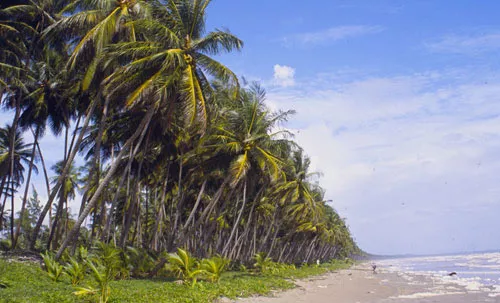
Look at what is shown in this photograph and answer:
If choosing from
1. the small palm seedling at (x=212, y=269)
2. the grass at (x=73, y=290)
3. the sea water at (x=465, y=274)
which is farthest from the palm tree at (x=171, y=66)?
the sea water at (x=465, y=274)

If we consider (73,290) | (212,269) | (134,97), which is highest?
(134,97)

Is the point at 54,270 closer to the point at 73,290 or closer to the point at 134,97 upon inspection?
the point at 73,290

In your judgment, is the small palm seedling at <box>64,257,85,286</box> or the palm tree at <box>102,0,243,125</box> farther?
the palm tree at <box>102,0,243,125</box>

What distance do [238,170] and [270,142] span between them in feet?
12.4

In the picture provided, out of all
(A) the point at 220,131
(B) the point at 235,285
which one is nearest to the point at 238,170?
(A) the point at 220,131

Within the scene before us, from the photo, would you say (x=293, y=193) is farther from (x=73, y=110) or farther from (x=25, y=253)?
(x=25, y=253)

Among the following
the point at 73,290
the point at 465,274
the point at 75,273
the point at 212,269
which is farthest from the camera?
the point at 465,274

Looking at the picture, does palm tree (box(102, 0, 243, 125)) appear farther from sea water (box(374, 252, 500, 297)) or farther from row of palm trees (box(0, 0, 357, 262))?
sea water (box(374, 252, 500, 297))

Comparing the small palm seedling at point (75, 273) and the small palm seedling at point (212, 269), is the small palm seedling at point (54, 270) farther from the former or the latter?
the small palm seedling at point (212, 269)

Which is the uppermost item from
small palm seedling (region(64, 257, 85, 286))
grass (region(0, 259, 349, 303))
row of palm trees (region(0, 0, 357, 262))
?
row of palm trees (region(0, 0, 357, 262))

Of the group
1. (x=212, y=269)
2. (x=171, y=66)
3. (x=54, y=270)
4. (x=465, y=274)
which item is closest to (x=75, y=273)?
(x=54, y=270)

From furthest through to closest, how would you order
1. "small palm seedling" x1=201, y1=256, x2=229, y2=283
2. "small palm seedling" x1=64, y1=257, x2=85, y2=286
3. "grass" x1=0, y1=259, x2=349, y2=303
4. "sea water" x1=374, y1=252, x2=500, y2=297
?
"sea water" x1=374, y1=252, x2=500, y2=297 → "small palm seedling" x1=201, y1=256, x2=229, y2=283 → "small palm seedling" x1=64, y1=257, x2=85, y2=286 → "grass" x1=0, y1=259, x2=349, y2=303

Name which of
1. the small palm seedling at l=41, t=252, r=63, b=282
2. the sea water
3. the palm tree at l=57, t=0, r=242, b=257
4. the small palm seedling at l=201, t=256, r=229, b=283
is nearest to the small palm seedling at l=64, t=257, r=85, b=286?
the small palm seedling at l=41, t=252, r=63, b=282

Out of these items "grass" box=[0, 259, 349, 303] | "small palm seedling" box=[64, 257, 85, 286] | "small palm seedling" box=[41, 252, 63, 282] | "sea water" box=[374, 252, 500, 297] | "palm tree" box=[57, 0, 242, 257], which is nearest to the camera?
"grass" box=[0, 259, 349, 303]
